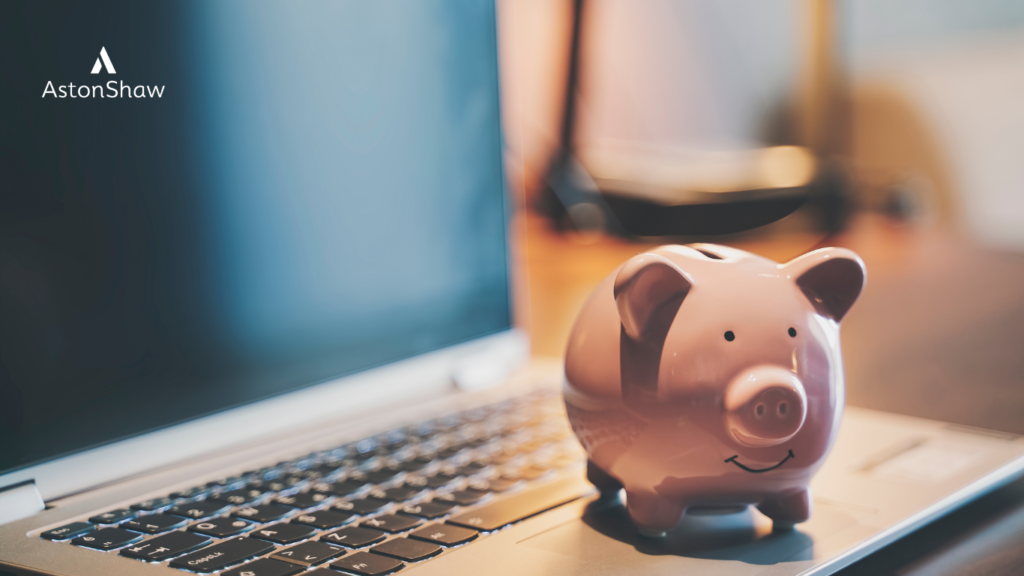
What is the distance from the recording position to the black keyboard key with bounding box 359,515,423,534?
399 millimetres

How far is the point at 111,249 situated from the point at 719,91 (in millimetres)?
1388

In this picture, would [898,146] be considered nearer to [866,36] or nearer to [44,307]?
[866,36]

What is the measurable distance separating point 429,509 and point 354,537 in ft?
0.17

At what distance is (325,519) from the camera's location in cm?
41

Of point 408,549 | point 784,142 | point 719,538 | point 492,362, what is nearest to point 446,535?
point 408,549

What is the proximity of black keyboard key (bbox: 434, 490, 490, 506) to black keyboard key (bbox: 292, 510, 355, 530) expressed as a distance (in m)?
0.05

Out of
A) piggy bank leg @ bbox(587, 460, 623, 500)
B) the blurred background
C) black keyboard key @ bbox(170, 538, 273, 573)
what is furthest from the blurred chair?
black keyboard key @ bbox(170, 538, 273, 573)

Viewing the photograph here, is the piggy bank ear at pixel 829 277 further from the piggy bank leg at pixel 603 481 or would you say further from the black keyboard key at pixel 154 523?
the black keyboard key at pixel 154 523

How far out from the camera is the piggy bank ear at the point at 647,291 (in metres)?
0.34

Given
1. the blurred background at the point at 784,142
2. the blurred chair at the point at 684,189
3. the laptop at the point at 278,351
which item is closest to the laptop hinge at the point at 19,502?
the laptop at the point at 278,351

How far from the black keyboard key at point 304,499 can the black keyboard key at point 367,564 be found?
0.09m

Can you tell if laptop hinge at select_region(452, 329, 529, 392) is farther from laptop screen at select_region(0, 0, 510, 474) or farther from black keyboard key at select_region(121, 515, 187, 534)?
black keyboard key at select_region(121, 515, 187, 534)

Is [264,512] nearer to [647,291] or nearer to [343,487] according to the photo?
[343,487]

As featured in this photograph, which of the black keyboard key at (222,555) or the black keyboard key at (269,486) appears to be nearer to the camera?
the black keyboard key at (222,555)
